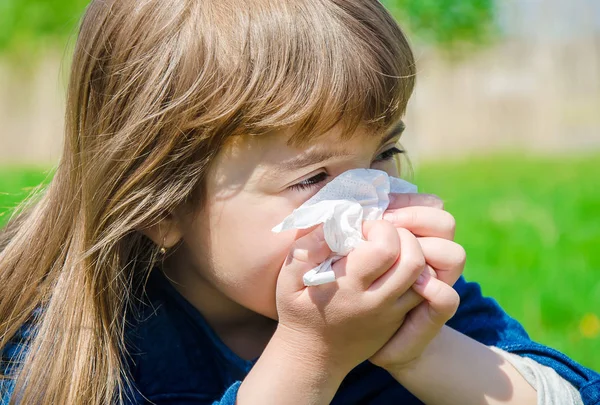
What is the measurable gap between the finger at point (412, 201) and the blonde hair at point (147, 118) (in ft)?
0.65

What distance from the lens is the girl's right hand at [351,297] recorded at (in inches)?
72.2

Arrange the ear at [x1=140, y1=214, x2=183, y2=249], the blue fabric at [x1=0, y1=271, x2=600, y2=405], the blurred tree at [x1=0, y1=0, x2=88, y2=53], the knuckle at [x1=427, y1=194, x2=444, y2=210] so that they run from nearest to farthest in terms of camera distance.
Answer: the knuckle at [x1=427, y1=194, x2=444, y2=210]
the ear at [x1=140, y1=214, x2=183, y2=249]
the blue fabric at [x1=0, y1=271, x2=600, y2=405]
the blurred tree at [x1=0, y1=0, x2=88, y2=53]

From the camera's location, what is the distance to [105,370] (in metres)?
2.12

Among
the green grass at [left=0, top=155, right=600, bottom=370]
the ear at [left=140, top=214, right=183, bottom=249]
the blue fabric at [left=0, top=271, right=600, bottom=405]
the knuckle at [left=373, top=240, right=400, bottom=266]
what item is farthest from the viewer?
the green grass at [left=0, top=155, right=600, bottom=370]

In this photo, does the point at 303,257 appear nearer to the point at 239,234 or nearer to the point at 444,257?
the point at 239,234

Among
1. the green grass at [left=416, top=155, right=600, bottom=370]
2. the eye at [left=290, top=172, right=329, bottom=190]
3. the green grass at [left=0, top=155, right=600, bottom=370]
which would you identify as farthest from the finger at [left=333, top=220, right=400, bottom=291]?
the green grass at [left=416, top=155, right=600, bottom=370]

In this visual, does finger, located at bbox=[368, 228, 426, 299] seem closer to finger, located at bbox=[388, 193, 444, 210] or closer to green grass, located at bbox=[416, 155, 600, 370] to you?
finger, located at bbox=[388, 193, 444, 210]

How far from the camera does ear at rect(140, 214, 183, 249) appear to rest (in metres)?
2.19

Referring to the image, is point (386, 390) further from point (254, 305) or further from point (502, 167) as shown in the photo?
point (502, 167)

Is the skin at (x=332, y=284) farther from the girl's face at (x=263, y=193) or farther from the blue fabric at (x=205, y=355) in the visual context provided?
the blue fabric at (x=205, y=355)

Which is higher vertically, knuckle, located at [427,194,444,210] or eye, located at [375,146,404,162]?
eye, located at [375,146,404,162]

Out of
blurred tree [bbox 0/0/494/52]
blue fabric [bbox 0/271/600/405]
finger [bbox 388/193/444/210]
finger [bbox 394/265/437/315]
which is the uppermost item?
blurred tree [bbox 0/0/494/52]

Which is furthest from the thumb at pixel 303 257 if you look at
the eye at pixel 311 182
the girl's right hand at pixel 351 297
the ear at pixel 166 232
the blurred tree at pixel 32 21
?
the blurred tree at pixel 32 21

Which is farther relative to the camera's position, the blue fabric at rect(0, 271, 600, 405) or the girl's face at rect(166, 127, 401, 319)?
the blue fabric at rect(0, 271, 600, 405)
